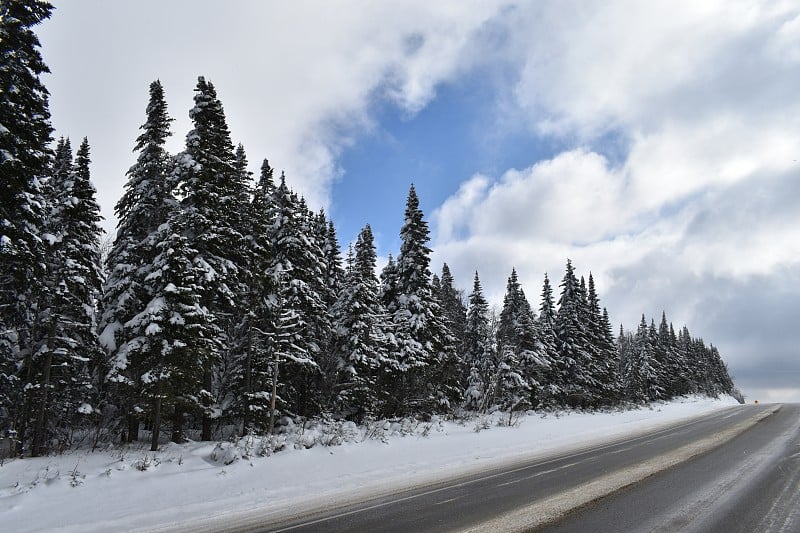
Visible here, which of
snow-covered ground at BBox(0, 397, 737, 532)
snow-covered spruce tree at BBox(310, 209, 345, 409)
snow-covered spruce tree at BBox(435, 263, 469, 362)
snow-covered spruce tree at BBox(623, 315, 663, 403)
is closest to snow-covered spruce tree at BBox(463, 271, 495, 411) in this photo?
snow-covered spruce tree at BBox(435, 263, 469, 362)

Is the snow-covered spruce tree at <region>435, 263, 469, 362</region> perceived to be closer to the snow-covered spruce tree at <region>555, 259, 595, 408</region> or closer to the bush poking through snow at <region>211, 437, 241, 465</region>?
the snow-covered spruce tree at <region>555, 259, 595, 408</region>

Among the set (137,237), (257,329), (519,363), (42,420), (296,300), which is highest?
(137,237)

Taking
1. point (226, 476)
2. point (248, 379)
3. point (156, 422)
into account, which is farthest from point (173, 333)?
point (226, 476)

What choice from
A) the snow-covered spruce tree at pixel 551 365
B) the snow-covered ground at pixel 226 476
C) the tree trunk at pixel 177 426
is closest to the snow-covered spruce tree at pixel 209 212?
the tree trunk at pixel 177 426

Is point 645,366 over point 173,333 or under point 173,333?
under

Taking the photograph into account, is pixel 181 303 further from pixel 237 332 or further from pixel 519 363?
pixel 519 363

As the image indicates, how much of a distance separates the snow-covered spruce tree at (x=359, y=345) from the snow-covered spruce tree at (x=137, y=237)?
35.8 feet

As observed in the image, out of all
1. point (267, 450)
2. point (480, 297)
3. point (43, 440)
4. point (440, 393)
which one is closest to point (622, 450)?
point (267, 450)

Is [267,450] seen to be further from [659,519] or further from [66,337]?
[66,337]

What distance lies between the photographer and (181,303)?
17.7 m

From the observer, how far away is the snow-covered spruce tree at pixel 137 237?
1975 cm

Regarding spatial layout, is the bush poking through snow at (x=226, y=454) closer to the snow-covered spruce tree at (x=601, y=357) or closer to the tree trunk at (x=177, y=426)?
the tree trunk at (x=177, y=426)

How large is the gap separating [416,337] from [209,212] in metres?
14.8

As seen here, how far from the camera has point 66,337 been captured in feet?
67.4
